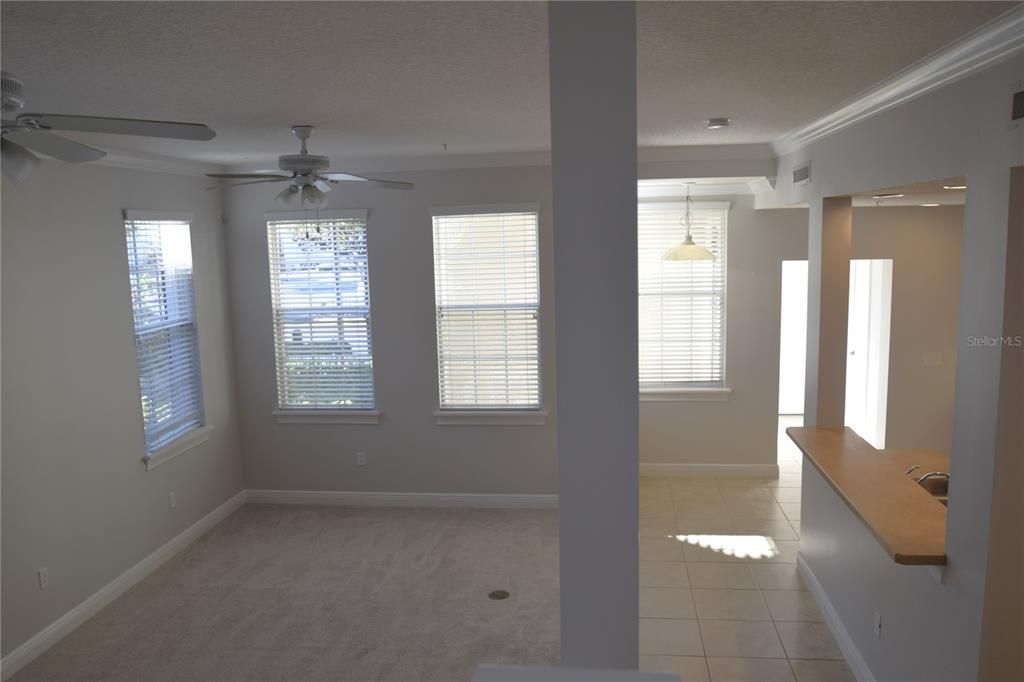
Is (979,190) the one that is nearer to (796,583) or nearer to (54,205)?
(796,583)

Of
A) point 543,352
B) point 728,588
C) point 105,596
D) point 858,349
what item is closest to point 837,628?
point 728,588

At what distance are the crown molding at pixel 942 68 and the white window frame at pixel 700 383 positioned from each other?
8.16 feet

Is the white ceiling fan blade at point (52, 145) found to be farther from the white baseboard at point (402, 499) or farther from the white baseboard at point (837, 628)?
the white baseboard at point (402, 499)

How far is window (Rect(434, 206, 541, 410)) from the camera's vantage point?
5840mm

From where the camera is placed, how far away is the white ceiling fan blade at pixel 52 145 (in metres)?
2.26

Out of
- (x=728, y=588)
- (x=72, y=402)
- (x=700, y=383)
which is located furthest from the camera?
(x=700, y=383)

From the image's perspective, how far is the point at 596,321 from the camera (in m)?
1.51

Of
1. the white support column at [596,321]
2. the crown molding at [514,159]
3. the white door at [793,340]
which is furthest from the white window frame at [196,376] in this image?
the white door at [793,340]

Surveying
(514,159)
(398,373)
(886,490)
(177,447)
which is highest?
(514,159)

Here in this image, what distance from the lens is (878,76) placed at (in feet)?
9.47

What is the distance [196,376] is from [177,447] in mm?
591

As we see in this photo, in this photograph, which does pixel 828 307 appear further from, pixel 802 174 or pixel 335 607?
pixel 335 607

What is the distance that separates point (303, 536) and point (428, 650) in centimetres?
199

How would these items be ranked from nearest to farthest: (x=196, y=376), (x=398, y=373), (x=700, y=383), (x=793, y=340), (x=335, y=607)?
1. (x=335, y=607)
2. (x=196, y=376)
3. (x=398, y=373)
4. (x=700, y=383)
5. (x=793, y=340)
